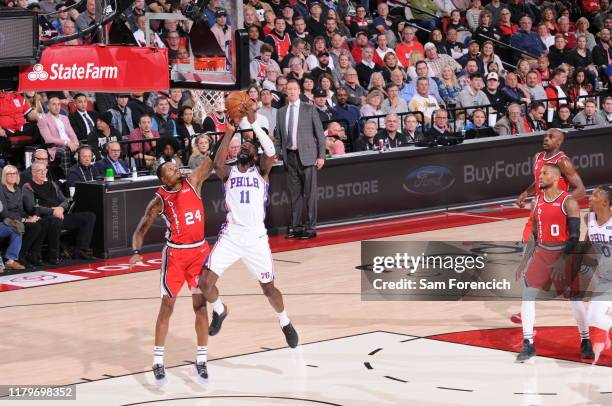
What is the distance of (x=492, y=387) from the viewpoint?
10.5 m

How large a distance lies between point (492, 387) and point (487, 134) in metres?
11.4

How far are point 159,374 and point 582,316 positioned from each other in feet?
13.0

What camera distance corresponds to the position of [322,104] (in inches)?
791

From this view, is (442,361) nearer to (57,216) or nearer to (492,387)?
(492,387)

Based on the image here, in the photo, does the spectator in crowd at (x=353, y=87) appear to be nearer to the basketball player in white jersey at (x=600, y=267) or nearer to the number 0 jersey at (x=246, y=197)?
the basketball player in white jersey at (x=600, y=267)

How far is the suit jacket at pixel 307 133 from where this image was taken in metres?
17.7

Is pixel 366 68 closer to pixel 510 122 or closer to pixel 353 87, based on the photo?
pixel 353 87

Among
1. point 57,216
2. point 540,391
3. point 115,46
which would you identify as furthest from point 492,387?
point 57,216

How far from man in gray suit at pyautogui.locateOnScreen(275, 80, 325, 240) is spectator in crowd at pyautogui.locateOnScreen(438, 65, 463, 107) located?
525cm

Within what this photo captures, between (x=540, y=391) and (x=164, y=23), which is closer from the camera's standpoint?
(x=540, y=391)

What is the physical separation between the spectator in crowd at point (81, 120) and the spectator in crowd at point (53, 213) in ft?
4.90

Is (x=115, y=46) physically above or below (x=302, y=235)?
above
